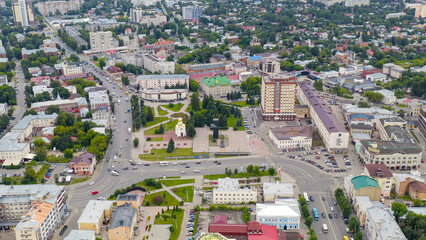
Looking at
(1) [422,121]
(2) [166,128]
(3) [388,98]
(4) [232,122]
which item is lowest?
(2) [166,128]

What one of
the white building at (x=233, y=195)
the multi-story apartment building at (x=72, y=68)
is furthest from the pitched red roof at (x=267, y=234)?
the multi-story apartment building at (x=72, y=68)

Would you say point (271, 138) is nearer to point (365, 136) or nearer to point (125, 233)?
point (365, 136)

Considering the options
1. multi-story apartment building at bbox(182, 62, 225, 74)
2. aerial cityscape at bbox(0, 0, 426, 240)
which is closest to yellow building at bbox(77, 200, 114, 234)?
aerial cityscape at bbox(0, 0, 426, 240)

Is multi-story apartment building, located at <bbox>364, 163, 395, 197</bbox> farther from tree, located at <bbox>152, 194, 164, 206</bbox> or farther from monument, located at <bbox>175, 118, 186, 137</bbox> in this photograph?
monument, located at <bbox>175, 118, 186, 137</bbox>

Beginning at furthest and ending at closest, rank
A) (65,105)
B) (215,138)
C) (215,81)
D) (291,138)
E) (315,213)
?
(215,81) < (65,105) < (215,138) < (291,138) < (315,213)

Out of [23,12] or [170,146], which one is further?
[23,12]

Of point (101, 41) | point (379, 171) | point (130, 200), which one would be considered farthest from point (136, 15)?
point (379, 171)

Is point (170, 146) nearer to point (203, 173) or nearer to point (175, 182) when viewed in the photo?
point (203, 173)
